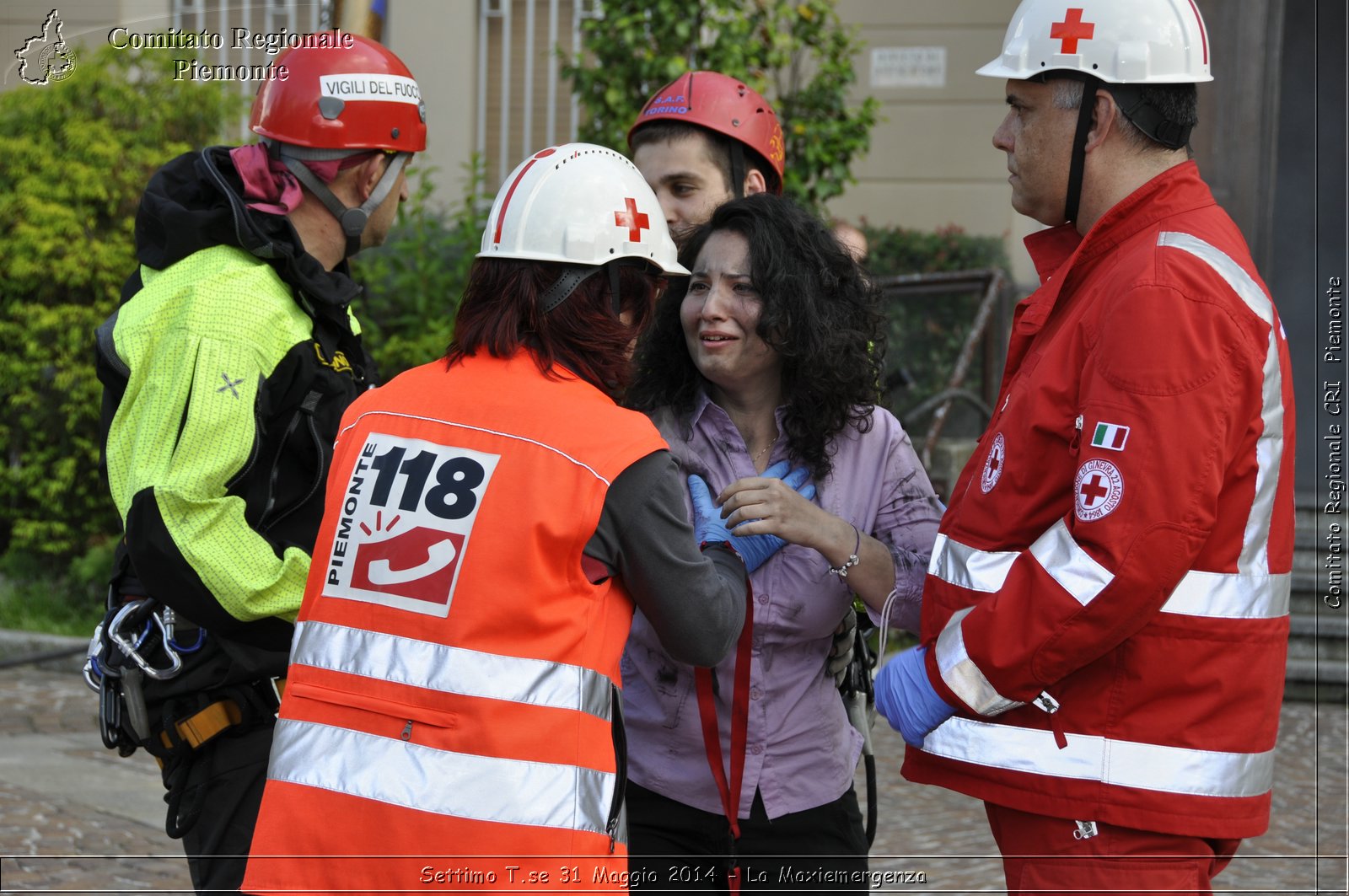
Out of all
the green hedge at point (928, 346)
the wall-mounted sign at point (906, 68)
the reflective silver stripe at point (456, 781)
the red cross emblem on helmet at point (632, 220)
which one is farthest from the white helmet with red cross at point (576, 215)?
the wall-mounted sign at point (906, 68)

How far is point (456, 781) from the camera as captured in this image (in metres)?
2.14

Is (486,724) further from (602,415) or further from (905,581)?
(905,581)

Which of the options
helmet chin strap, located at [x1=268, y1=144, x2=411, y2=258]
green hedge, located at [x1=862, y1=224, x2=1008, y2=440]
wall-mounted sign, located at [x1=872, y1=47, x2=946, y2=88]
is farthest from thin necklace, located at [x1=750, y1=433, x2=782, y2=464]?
wall-mounted sign, located at [x1=872, y1=47, x2=946, y2=88]

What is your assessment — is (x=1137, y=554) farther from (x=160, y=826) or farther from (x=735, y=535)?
(x=160, y=826)

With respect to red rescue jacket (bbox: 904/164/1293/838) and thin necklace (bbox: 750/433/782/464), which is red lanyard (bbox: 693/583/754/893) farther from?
red rescue jacket (bbox: 904/164/1293/838)

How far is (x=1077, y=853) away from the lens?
2.29 metres

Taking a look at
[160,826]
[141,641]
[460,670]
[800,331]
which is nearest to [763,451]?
[800,331]

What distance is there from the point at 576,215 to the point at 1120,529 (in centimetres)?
107

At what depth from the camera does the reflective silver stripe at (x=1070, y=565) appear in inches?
84.4

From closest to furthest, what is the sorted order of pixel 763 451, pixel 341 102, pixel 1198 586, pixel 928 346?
pixel 1198 586 → pixel 763 451 → pixel 341 102 → pixel 928 346

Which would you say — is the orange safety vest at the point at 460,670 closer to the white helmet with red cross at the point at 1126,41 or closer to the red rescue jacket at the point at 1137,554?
the red rescue jacket at the point at 1137,554

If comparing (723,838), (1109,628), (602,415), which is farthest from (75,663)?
(1109,628)

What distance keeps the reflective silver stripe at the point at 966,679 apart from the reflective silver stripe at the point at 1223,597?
0.31 metres

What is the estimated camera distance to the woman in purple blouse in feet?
9.46
